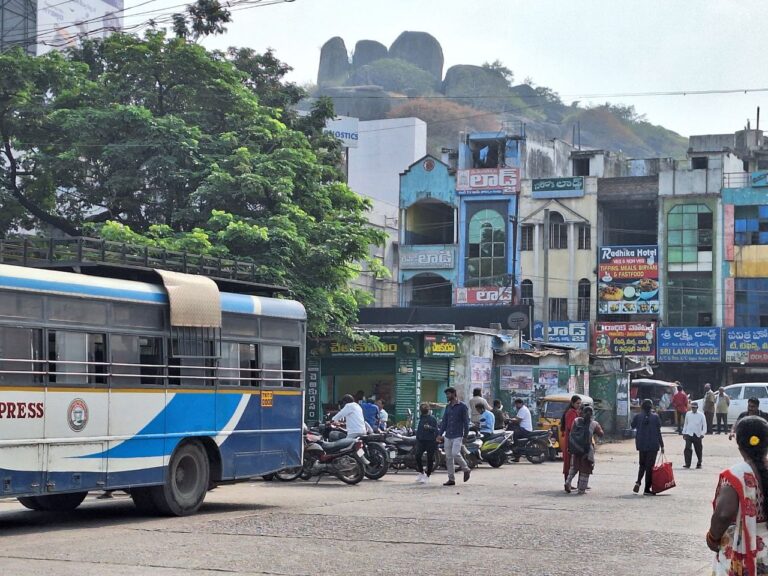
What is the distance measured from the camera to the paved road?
442 inches

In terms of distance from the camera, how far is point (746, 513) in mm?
6316

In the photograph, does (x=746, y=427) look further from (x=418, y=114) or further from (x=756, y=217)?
(x=418, y=114)

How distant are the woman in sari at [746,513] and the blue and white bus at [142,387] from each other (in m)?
8.69

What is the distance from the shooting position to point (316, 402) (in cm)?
3656

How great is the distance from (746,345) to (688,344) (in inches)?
99.7

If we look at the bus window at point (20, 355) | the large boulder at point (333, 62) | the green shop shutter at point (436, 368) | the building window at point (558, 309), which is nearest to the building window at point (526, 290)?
the building window at point (558, 309)

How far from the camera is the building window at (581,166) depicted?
216 feet

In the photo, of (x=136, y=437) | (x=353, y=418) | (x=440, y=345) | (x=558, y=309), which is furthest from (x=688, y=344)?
(x=136, y=437)

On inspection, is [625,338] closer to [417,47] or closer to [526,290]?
[526,290]

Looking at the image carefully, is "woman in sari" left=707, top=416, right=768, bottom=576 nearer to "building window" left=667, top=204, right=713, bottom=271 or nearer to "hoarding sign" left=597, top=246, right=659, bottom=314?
"hoarding sign" left=597, top=246, right=659, bottom=314

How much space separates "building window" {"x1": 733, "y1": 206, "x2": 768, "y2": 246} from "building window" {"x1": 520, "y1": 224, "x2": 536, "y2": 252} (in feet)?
31.6

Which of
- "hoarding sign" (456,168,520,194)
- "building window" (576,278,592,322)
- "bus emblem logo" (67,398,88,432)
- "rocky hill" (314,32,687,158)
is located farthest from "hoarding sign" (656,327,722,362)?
"rocky hill" (314,32,687,158)

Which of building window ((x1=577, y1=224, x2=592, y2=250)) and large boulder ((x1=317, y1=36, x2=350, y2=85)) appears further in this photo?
large boulder ((x1=317, y1=36, x2=350, y2=85))

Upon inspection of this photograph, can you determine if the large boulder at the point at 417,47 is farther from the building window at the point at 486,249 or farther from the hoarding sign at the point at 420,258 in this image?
the building window at the point at 486,249
